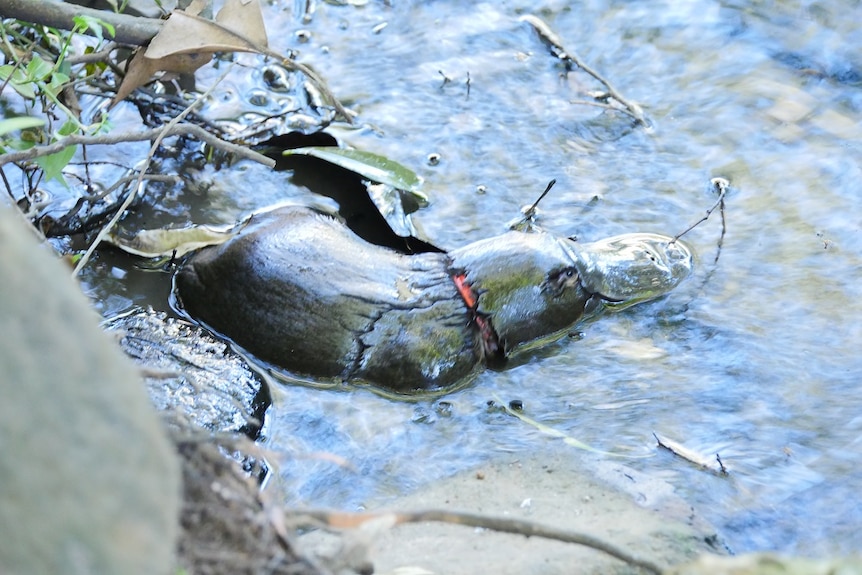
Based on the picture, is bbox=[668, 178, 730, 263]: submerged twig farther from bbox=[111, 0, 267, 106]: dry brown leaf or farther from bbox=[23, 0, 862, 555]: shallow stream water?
bbox=[111, 0, 267, 106]: dry brown leaf

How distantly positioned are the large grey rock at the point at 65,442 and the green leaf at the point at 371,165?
8.06 feet

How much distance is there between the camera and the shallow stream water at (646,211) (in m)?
2.68

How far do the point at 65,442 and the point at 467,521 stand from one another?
719 mm

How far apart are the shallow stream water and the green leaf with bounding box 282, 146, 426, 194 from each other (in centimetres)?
10

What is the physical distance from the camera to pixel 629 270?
329 cm

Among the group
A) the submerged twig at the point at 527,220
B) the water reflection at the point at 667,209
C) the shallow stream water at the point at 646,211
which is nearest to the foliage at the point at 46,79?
the shallow stream water at the point at 646,211

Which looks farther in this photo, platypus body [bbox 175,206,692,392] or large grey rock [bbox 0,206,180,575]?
platypus body [bbox 175,206,692,392]

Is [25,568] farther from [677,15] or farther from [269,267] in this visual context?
[677,15]

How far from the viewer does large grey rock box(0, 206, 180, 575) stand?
43.1 inches

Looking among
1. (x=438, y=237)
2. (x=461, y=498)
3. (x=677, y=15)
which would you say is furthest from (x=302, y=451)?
(x=677, y=15)

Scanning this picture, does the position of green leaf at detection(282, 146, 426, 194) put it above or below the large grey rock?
below

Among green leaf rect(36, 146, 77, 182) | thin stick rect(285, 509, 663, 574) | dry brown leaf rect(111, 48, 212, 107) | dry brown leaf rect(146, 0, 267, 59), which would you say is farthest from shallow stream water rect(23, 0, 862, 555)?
green leaf rect(36, 146, 77, 182)

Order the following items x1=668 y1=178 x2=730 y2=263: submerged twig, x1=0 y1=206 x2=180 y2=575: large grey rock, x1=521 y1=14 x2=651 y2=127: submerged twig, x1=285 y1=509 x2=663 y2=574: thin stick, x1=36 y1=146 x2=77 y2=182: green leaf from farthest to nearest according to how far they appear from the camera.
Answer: x1=521 y1=14 x2=651 y2=127: submerged twig
x1=668 y1=178 x2=730 y2=263: submerged twig
x1=36 y1=146 x2=77 y2=182: green leaf
x1=285 y1=509 x2=663 y2=574: thin stick
x1=0 y1=206 x2=180 y2=575: large grey rock

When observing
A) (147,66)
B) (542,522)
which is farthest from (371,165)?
(542,522)
